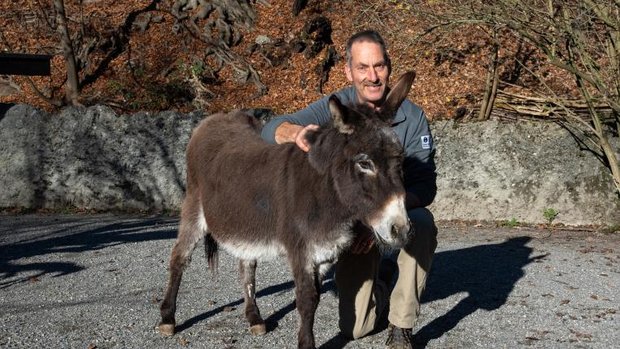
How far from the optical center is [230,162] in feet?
20.1

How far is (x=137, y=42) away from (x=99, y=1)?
194cm

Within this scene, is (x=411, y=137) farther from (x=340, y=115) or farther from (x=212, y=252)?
(x=212, y=252)

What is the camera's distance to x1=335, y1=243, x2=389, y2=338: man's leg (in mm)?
6070

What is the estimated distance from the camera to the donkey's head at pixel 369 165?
15.4 feet

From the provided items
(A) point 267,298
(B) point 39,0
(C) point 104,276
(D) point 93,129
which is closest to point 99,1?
(B) point 39,0

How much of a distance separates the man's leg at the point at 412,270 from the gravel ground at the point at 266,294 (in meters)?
0.39

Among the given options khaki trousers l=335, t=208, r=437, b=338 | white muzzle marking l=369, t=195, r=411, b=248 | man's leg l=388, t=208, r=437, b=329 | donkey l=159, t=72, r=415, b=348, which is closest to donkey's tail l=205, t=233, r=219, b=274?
donkey l=159, t=72, r=415, b=348

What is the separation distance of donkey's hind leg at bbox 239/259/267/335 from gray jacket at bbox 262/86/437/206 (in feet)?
3.92

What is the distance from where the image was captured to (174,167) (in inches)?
508

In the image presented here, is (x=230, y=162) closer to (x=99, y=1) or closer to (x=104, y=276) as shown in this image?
(x=104, y=276)

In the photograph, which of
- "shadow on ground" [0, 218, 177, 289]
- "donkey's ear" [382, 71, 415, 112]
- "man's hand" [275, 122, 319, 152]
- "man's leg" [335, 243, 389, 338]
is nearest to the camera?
"donkey's ear" [382, 71, 415, 112]

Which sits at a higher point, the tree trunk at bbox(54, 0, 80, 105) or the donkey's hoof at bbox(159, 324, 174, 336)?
the tree trunk at bbox(54, 0, 80, 105)

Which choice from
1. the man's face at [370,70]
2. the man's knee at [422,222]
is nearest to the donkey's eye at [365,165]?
the man's face at [370,70]

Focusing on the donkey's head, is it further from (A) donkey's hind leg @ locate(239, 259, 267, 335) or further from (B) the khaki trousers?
(A) donkey's hind leg @ locate(239, 259, 267, 335)
